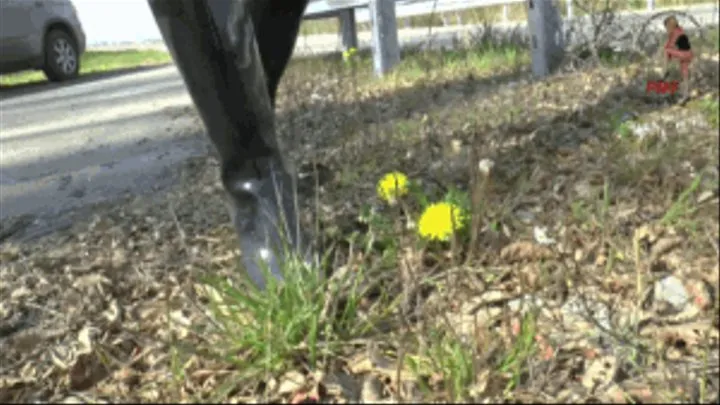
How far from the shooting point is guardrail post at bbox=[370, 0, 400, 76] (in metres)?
5.97

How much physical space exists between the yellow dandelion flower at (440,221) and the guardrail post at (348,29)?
552cm

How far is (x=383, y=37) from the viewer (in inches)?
236

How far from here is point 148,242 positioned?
264 centimetres

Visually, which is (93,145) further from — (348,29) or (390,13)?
(348,29)

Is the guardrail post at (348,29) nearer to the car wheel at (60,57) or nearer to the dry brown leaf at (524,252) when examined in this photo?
the dry brown leaf at (524,252)

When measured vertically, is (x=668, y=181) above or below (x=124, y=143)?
above

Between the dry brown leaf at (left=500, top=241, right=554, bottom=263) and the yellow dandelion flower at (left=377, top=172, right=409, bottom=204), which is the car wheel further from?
the dry brown leaf at (left=500, top=241, right=554, bottom=263)

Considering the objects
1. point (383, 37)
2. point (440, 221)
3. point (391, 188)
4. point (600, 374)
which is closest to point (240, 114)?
point (391, 188)

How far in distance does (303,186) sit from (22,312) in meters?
0.92

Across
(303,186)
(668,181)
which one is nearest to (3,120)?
(303,186)

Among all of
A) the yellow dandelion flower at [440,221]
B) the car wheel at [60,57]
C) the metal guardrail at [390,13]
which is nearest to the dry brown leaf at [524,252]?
the yellow dandelion flower at [440,221]

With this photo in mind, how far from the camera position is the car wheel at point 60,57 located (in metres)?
11.9

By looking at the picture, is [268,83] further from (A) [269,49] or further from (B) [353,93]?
(B) [353,93]

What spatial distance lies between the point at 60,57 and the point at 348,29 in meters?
5.98
